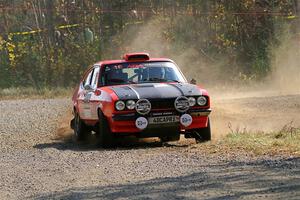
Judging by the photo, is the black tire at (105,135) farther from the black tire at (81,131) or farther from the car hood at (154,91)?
the black tire at (81,131)

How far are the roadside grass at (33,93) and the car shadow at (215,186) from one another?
2322 cm

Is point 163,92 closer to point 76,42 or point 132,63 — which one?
point 132,63

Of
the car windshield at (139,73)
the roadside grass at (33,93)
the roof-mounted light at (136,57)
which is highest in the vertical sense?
the roof-mounted light at (136,57)

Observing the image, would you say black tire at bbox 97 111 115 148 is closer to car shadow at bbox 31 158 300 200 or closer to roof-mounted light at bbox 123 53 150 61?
roof-mounted light at bbox 123 53 150 61

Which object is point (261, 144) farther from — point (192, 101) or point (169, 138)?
point (169, 138)

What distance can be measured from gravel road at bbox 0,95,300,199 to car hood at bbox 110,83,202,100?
85 centimetres

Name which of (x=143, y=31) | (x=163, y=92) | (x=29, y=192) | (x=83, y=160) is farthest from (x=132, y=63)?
(x=143, y=31)

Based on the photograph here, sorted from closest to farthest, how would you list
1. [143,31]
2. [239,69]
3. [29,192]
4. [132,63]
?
[29,192] → [132,63] → [239,69] → [143,31]

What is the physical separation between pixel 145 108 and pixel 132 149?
0.69m

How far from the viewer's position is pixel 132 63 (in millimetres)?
13852

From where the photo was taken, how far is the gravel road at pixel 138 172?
7.64m

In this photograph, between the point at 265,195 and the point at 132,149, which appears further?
the point at 132,149

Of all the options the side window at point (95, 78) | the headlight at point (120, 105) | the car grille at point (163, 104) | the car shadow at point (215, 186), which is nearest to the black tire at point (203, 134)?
the car grille at point (163, 104)

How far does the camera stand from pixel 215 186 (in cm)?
780
